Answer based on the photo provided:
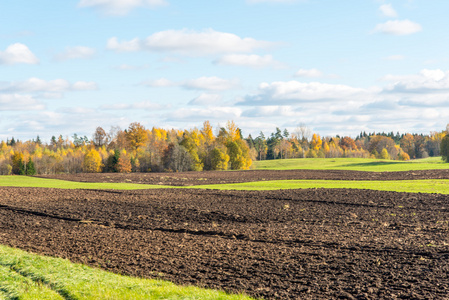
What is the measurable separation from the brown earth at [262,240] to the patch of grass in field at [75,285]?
1.36m

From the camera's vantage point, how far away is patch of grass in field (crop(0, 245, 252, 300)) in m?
10.2

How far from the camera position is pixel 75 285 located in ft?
36.2

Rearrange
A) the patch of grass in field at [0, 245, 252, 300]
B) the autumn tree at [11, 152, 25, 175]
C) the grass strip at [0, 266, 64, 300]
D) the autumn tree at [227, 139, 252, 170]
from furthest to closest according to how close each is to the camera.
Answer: the autumn tree at [11, 152, 25, 175], the autumn tree at [227, 139, 252, 170], the patch of grass in field at [0, 245, 252, 300], the grass strip at [0, 266, 64, 300]

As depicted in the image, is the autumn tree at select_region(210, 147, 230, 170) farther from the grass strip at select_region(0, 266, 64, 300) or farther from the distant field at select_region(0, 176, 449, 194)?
the grass strip at select_region(0, 266, 64, 300)

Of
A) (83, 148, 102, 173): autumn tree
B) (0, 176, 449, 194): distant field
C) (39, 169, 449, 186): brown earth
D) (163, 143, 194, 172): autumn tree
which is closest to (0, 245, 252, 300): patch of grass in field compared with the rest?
(0, 176, 449, 194): distant field

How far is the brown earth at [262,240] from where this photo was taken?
12820 millimetres

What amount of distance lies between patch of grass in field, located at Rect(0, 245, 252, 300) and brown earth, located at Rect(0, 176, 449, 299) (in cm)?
136

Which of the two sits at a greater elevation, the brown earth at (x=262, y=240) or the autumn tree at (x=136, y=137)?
the autumn tree at (x=136, y=137)

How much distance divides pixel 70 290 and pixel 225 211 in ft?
63.2

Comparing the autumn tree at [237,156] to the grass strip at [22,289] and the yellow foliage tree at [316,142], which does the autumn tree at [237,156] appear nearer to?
the yellow foliage tree at [316,142]

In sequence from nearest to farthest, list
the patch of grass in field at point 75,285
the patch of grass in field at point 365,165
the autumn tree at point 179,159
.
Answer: the patch of grass in field at point 75,285
the patch of grass in field at point 365,165
the autumn tree at point 179,159

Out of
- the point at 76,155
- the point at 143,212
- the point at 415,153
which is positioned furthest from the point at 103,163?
the point at 415,153

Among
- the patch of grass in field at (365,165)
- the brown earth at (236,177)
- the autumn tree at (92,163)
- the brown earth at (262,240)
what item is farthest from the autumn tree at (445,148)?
the autumn tree at (92,163)

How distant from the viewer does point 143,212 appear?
29.7 meters
